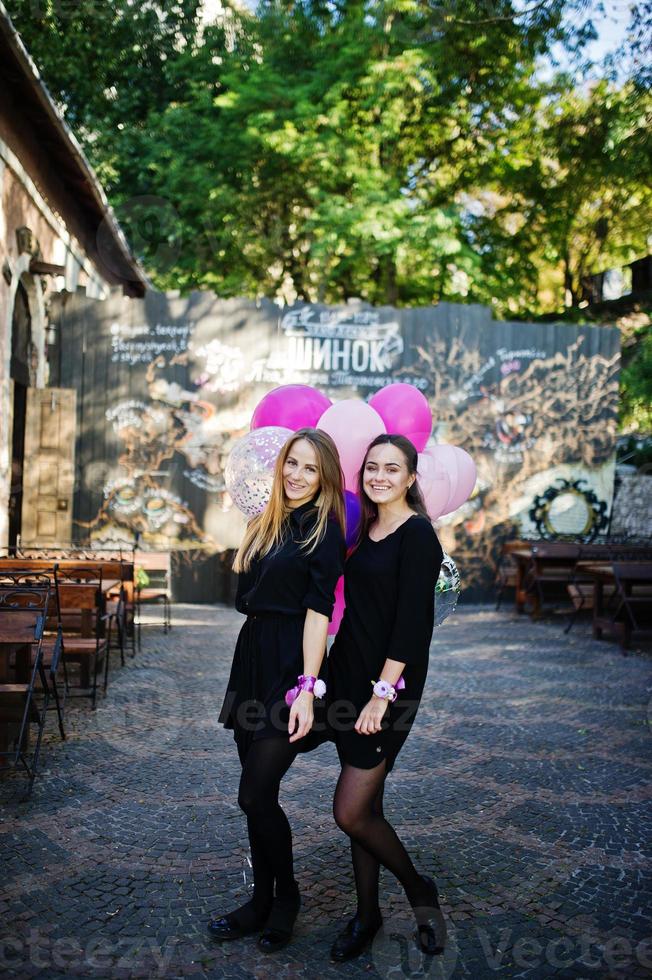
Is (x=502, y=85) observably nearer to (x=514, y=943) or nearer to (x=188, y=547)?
(x=188, y=547)

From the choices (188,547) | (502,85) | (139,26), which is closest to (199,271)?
(139,26)

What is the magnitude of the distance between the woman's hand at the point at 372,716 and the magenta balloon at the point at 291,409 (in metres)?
1.59

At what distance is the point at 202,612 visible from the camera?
11266 millimetres

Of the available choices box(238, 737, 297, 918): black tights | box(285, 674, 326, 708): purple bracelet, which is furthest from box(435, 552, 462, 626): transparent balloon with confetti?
box(238, 737, 297, 918): black tights

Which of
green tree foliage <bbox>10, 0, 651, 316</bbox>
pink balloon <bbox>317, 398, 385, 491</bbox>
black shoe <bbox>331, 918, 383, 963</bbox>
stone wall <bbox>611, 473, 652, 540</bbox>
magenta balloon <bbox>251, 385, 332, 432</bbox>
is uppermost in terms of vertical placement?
green tree foliage <bbox>10, 0, 651, 316</bbox>

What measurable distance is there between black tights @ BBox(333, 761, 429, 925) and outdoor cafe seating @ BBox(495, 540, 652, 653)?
22.0 feet

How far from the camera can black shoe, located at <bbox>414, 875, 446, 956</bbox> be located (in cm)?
308

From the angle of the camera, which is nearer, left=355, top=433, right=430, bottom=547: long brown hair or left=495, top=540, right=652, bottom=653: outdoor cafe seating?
left=355, top=433, right=430, bottom=547: long brown hair

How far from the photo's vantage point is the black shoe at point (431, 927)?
10.1 ft

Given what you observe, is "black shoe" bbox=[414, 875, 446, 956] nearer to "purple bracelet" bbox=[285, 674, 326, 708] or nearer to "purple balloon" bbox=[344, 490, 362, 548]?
"purple bracelet" bbox=[285, 674, 326, 708]

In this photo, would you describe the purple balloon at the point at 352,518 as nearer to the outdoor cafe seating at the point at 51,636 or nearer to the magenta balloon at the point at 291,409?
the magenta balloon at the point at 291,409

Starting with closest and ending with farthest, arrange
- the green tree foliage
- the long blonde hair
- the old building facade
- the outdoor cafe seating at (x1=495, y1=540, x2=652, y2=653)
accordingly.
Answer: the long blonde hair < the old building facade < the outdoor cafe seating at (x1=495, y1=540, x2=652, y2=653) < the green tree foliage

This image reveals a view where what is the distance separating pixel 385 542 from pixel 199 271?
16307 mm

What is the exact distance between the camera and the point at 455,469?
433cm
